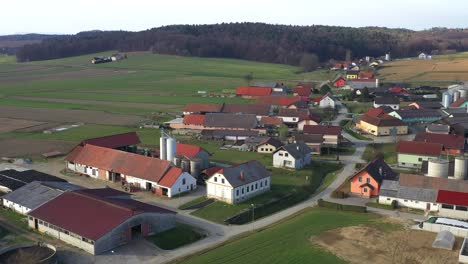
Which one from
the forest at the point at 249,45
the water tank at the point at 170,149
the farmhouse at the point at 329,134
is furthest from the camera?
the forest at the point at 249,45

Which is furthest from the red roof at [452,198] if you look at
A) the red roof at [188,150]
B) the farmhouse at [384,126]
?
the farmhouse at [384,126]

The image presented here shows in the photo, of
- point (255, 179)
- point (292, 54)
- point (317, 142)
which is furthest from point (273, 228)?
point (292, 54)

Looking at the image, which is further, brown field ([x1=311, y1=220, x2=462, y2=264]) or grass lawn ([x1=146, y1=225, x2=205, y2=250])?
grass lawn ([x1=146, y1=225, x2=205, y2=250])

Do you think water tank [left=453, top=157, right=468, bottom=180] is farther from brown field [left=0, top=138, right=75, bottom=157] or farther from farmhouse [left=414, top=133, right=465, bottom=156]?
brown field [left=0, top=138, right=75, bottom=157]

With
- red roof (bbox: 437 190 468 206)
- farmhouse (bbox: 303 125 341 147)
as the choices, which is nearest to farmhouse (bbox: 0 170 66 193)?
farmhouse (bbox: 303 125 341 147)

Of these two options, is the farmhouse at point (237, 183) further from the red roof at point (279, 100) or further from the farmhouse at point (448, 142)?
the red roof at point (279, 100)

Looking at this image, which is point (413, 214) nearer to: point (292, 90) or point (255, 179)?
point (255, 179)

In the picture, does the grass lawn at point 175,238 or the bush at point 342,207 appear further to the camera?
the bush at point 342,207
